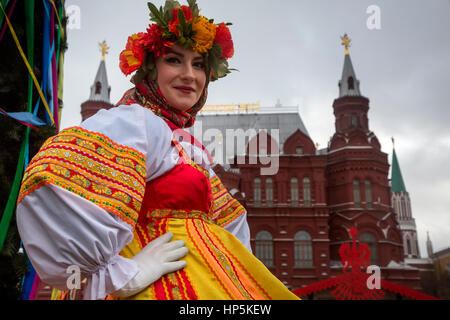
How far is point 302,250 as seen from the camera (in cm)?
2383

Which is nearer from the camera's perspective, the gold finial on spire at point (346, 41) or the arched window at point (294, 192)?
the arched window at point (294, 192)

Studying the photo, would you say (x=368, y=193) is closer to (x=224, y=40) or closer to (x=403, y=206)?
(x=224, y=40)

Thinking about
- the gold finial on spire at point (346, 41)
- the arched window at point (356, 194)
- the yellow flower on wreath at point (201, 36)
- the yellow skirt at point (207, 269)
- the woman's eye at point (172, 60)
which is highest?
the gold finial on spire at point (346, 41)

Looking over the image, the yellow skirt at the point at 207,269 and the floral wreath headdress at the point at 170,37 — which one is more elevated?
the floral wreath headdress at the point at 170,37

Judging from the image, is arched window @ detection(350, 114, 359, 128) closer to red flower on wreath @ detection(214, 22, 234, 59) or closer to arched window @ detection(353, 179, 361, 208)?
arched window @ detection(353, 179, 361, 208)

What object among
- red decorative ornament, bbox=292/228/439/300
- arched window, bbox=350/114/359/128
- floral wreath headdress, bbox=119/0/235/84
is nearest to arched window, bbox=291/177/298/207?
red decorative ornament, bbox=292/228/439/300

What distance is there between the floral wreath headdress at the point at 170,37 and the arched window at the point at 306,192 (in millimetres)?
23440

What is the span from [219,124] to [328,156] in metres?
7.82

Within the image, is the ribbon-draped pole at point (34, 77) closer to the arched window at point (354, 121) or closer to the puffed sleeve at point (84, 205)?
the puffed sleeve at point (84, 205)

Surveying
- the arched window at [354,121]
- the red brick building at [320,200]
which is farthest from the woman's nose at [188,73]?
the arched window at [354,121]

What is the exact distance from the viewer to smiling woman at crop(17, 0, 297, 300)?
132cm

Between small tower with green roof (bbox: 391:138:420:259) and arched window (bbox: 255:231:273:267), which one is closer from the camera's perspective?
arched window (bbox: 255:231:273:267)

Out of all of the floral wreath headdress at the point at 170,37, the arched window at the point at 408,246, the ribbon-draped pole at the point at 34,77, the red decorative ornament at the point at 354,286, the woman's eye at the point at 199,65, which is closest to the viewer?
the floral wreath headdress at the point at 170,37

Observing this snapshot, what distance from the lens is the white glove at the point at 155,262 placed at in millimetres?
1422
